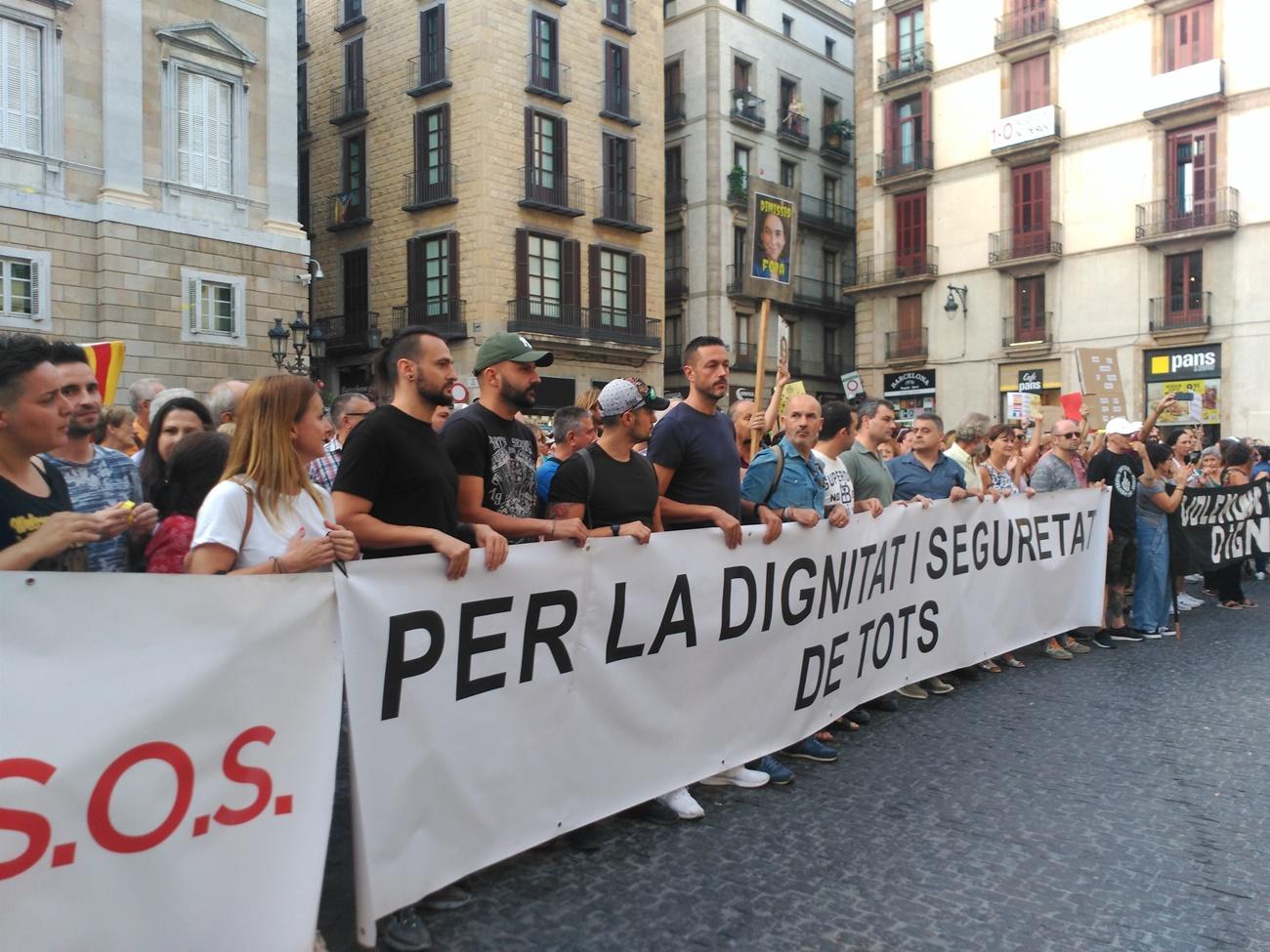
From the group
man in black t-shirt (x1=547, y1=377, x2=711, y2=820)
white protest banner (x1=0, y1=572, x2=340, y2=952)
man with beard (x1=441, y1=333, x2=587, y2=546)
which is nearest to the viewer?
white protest banner (x1=0, y1=572, x2=340, y2=952)

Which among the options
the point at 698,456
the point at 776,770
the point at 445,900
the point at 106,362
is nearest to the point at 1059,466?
the point at 698,456

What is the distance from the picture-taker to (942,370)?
33.8 m

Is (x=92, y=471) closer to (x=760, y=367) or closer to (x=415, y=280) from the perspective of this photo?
(x=760, y=367)

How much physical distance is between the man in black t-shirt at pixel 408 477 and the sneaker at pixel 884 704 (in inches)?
131

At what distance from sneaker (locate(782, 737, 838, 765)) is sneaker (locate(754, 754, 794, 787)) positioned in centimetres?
28

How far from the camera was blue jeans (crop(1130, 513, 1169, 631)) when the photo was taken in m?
8.59

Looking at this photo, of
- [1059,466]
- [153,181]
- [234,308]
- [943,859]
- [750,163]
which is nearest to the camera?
[943,859]

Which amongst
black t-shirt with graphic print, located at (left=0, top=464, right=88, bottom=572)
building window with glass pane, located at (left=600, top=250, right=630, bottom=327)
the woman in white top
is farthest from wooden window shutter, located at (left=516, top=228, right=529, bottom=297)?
black t-shirt with graphic print, located at (left=0, top=464, right=88, bottom=572)

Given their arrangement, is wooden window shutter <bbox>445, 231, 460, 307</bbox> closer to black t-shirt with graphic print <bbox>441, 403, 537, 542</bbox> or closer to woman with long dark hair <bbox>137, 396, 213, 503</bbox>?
woman with long dark hair <bbox>137, 396, 213, 503</bbox>

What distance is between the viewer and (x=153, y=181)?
63.3ft

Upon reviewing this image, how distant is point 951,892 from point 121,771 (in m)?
2.73

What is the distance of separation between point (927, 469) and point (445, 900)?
15.1 feet

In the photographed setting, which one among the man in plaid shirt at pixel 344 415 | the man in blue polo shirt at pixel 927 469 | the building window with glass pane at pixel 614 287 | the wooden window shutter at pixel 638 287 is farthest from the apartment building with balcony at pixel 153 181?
the man in blue polo shirt at pixel 927 469

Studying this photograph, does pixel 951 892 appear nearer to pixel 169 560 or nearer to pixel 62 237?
pixel 169 560
